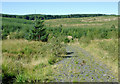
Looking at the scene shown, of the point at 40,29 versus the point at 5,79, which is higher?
the point at 40,29

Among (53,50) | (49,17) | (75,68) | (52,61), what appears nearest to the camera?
(75,68)

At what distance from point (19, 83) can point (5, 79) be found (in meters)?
0.76

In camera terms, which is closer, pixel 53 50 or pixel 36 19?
pixel 53 50

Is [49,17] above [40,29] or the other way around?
above

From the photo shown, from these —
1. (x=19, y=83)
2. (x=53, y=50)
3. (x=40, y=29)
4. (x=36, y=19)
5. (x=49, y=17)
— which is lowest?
(x=19, y=83)

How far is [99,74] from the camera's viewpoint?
5.35 m

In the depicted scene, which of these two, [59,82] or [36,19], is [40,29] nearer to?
[36,19]

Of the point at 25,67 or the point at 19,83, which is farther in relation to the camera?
the point at 25,67

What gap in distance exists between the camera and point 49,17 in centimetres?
11044

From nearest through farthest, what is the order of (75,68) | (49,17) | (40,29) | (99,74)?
(99,74) < (75,68) < (40,29) < (49,17)

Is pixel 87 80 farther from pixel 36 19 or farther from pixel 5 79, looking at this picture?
pixel 36 19

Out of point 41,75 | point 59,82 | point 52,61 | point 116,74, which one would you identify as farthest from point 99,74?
point 52,61

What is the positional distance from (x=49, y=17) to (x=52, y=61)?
10568cm

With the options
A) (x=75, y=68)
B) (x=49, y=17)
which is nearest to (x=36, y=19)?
(x=75, y=68)
